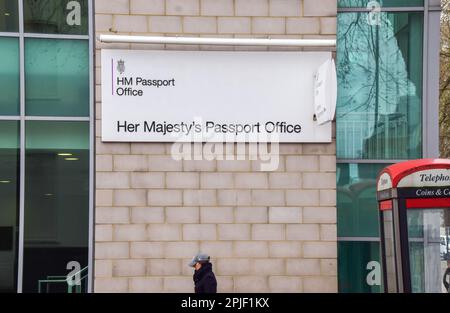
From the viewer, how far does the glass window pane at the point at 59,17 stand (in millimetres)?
10664

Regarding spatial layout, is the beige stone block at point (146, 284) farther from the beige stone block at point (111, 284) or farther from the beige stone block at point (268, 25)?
the beige stone block at point (268, 25)

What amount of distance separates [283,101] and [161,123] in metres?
1.93

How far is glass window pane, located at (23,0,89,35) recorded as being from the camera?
35.0 ft

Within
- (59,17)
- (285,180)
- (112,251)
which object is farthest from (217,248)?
(59,17)

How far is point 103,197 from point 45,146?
1.26 metres

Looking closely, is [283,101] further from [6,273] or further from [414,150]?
[6,273]

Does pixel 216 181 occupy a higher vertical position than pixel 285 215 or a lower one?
higher

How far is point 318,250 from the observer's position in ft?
34.4

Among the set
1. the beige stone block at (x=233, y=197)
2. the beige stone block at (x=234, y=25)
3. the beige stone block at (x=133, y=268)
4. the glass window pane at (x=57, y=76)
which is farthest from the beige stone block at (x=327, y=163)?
the glass window pane at (x=57, y=76)

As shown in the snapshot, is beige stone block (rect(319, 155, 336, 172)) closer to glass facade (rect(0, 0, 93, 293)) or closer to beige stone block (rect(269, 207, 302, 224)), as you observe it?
beige stone block (rect(269, 207, 302, 224))

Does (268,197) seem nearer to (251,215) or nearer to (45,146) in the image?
(251,215)

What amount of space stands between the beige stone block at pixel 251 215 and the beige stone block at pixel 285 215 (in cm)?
11

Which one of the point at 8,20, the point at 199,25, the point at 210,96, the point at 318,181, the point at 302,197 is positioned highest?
the point at 8,20

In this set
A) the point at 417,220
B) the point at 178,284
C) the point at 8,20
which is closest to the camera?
the point at 417,220
